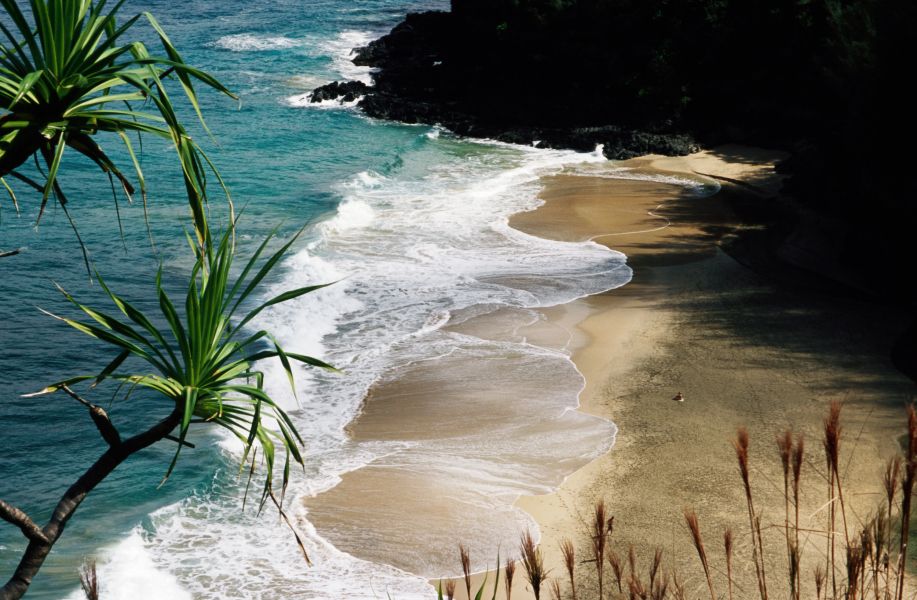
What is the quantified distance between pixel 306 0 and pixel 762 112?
39383mm

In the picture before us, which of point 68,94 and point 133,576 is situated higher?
point 68,94

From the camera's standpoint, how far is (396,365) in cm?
1475

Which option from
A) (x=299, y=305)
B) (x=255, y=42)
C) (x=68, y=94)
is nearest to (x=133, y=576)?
(x=68, y=94)

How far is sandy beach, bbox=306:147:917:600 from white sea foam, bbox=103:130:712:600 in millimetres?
216

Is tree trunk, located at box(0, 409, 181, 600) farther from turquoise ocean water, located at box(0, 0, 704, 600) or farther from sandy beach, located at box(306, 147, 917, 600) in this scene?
turquoise ocean water, located at box(0, 0, 704, 600)

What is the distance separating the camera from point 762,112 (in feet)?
96.5

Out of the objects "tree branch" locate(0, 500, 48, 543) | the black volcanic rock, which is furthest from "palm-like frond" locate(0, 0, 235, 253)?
the black volcanic rock

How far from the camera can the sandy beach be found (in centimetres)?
1016

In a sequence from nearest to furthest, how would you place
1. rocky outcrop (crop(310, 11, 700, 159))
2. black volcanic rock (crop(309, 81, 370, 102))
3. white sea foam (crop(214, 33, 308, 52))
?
rocky outcrop (crop(310, 11, 700, 159)) < black volcanic rock (crop(309, 81, 370, 102)) < white sea foam (crop(214, 33, 308, 52))

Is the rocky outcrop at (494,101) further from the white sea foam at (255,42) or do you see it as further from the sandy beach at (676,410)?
the sandy beach at (676,410)

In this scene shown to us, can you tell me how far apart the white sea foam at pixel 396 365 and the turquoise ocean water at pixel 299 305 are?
0.04 m

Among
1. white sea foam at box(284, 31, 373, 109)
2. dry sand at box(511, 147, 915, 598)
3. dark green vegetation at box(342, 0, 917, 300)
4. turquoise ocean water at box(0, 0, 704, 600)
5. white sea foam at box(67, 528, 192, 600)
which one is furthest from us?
white sea foam at box(284, 31, 373, 109)

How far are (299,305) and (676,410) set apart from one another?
7.70 metres

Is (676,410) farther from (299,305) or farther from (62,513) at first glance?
(62,513)
